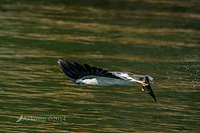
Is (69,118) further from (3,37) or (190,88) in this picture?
(3,37)

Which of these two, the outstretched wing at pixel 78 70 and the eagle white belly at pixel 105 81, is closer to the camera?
the outstretched wing at pixel 78 70

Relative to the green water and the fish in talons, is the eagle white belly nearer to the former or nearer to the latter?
the fish in talons

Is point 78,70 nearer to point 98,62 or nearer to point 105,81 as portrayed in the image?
point 105,81

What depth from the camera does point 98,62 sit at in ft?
39.5

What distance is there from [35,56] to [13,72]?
1.67 m

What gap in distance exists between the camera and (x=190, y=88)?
1026 centimetres

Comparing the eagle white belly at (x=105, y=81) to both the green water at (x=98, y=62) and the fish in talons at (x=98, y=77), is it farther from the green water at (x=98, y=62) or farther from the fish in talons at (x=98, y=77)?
the green water at (x=98, y=62)

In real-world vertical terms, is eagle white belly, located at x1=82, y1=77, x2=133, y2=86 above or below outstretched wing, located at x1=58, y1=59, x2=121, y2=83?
below

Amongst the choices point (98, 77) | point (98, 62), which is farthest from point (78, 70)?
point (98, 62)

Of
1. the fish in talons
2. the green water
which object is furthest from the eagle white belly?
the green water

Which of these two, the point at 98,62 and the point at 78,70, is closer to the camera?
the point at 78,70

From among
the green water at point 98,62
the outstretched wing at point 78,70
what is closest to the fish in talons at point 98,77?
the outstretched wing at point 78,70

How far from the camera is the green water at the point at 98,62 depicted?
7.95 m

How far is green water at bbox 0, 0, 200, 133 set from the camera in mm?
7949
